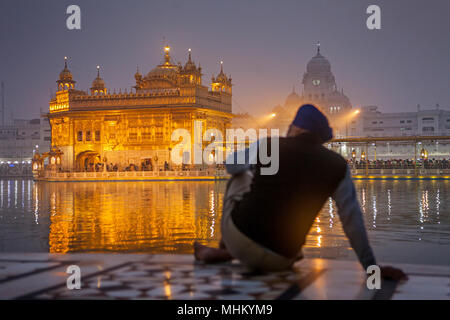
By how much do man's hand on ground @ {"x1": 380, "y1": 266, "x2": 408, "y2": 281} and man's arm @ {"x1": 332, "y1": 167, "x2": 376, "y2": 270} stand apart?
10 centimetres

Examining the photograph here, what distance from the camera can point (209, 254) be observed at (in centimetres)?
493

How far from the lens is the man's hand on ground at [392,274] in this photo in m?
4.23

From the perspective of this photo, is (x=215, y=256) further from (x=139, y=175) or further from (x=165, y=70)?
(x=165, y=70)

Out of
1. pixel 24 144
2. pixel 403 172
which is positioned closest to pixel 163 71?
pixel 403 172

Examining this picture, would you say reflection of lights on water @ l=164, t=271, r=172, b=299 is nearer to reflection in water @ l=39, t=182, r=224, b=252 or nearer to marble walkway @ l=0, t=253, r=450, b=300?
marble walkway @ l=0, t=253, r=450, b=300

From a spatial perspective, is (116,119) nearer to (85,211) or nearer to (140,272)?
(85,211)

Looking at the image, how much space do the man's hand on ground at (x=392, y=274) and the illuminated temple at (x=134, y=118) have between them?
48.0 metres

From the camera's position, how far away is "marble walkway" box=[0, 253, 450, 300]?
3.83 meters

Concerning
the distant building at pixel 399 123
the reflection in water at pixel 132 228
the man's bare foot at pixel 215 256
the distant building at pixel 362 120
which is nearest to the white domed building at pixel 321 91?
the distant building at pixel 362 120

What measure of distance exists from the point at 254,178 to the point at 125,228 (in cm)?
603

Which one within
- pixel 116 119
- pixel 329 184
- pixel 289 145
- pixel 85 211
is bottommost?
pixel 85 211

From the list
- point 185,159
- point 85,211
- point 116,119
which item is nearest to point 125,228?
point 85,211
